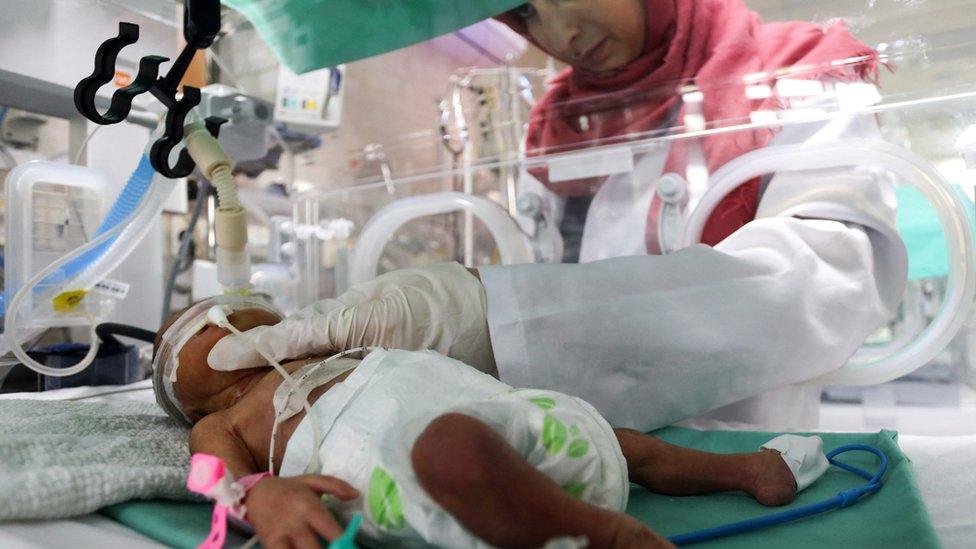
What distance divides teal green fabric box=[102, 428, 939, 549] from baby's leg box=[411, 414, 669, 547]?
18 cm

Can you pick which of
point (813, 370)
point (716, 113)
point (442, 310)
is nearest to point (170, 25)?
point (442, 310)

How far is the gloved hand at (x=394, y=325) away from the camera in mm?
937

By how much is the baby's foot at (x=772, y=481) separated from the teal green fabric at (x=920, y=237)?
976 millimetres

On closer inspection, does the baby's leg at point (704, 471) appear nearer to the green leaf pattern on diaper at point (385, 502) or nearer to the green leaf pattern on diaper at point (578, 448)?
the green leaf pattern on diaper at point (578, 448)

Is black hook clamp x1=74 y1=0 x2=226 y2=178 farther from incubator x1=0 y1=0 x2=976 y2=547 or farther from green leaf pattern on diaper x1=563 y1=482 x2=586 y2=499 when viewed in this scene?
green leaf pattern on diaper x1=563 y1=482 x2=586 y2=499

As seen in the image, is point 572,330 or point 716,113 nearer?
point 572,330

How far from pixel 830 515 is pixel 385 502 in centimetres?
48

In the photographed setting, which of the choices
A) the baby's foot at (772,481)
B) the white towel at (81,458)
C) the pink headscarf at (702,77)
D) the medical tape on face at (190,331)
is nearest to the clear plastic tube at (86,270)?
the white towel at (81,458)

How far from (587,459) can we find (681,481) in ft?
0.81

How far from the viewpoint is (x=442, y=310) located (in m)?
0.99

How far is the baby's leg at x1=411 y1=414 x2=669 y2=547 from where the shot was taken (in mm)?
469

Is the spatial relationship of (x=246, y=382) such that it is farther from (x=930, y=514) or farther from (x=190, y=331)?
(x=930, y=514)

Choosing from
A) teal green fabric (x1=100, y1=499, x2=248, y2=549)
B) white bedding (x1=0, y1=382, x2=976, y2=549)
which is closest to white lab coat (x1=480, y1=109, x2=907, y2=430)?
white bedding (x1=0, y1=382, x2=976, y2=549)

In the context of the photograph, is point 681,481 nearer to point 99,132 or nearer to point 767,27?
point 767,27
